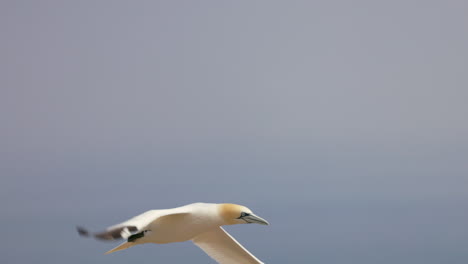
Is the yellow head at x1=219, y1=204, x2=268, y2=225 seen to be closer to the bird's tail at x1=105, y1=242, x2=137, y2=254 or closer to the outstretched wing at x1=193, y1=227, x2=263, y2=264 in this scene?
the outstretched wing at x1=193, y1=227, x2=263, y2=264

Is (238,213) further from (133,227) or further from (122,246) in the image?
(133,227)

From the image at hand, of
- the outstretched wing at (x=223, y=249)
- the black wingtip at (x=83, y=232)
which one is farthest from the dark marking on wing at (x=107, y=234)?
the outstretched wing at (x=223, y=249)

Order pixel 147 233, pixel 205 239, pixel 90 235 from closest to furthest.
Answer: pixel 90 235 < pixel 147 233 < pixel 205 239

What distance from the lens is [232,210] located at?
37.3 ft

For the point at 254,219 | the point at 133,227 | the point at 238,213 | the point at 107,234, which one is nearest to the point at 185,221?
the point at 238,213

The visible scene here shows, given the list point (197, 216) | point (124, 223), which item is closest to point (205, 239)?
point (197, 216)

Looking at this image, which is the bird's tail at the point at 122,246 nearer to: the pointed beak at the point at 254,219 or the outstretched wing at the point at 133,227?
the outstretched wing at the point at 133,227

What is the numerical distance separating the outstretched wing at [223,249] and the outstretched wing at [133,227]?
1372 mm

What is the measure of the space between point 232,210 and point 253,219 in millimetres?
293

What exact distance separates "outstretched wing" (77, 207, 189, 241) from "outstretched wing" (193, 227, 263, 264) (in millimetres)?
1372

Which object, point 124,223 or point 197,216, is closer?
point 124,223

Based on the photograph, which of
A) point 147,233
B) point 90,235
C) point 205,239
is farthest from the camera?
point 205,239

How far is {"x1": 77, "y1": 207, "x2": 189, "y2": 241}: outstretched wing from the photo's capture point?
31.2ft

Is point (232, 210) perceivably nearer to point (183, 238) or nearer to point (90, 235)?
point (183, 238)
